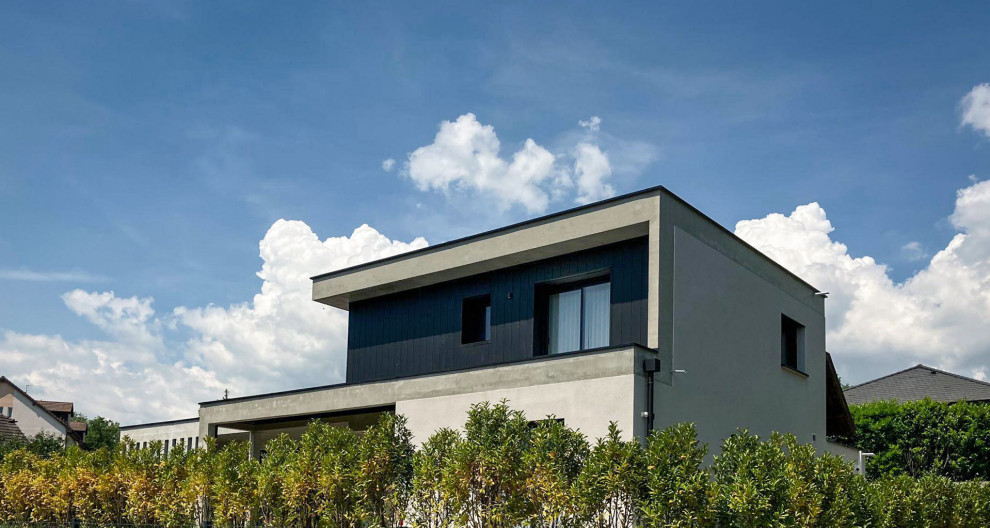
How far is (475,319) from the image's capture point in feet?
65.9

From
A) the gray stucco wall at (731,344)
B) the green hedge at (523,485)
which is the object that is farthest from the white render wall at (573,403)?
the green hedge at (523,485)

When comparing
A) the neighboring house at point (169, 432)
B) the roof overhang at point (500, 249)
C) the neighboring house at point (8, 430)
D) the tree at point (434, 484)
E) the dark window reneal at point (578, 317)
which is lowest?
the tree at point (434, 484)

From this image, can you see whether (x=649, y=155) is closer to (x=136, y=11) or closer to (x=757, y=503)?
(x=757, y=503)

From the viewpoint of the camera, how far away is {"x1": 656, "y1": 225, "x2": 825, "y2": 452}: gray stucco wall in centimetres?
1644

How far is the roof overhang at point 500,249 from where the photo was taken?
16.7 metres

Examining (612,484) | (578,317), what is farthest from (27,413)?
(612,484)

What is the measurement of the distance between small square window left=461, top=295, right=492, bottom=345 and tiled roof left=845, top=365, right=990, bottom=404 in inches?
922

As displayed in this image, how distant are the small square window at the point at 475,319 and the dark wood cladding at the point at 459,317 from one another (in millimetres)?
133

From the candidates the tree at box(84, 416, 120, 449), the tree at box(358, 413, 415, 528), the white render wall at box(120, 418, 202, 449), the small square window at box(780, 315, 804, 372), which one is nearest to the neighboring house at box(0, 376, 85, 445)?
the tree at box(84, 416, 120, 449)

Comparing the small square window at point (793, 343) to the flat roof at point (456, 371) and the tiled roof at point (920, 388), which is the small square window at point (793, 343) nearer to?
the flat roof at point (456, 371)

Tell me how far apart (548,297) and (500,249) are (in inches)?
55.0

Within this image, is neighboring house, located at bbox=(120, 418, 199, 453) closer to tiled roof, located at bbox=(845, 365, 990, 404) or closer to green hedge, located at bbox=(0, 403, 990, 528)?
green hedge, located at bbox=(0, 403, 990, 528)

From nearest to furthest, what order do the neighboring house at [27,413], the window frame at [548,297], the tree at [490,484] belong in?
the tree at [490,484] → the window frame at [548,297] → the neighboring house at [27,413]

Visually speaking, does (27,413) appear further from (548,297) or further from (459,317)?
(548,297)
